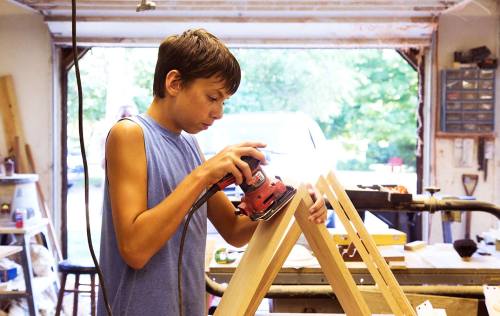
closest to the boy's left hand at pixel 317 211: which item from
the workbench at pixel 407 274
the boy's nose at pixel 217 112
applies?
the boy's nose at pixel 217 112

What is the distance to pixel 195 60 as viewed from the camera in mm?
A: 1036

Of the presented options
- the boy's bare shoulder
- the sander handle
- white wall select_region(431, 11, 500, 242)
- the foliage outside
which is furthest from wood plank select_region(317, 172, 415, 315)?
the foliage outside

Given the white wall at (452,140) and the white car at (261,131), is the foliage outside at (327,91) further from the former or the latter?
the white wall at (452,140)

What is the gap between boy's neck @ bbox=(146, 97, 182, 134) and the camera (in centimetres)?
110

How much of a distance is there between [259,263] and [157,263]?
211mm

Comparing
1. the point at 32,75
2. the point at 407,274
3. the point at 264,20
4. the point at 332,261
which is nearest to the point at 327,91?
the point at 264,20

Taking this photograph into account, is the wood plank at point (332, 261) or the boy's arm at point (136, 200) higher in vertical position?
the boy's arm at point (136, 200)

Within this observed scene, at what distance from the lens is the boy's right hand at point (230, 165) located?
3.07 ft

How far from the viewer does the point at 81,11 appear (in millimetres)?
3816

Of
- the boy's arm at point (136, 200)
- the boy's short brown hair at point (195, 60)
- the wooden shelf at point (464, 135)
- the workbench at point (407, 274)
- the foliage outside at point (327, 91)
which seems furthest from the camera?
the foliage outside at point (327, 91)

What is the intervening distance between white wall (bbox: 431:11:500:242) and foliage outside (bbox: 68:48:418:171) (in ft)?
7.70

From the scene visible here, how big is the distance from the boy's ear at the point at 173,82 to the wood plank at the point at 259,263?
32cm

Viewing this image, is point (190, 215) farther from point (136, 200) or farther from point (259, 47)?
point (259, 47)

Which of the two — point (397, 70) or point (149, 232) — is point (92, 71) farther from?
point (149, 232)
